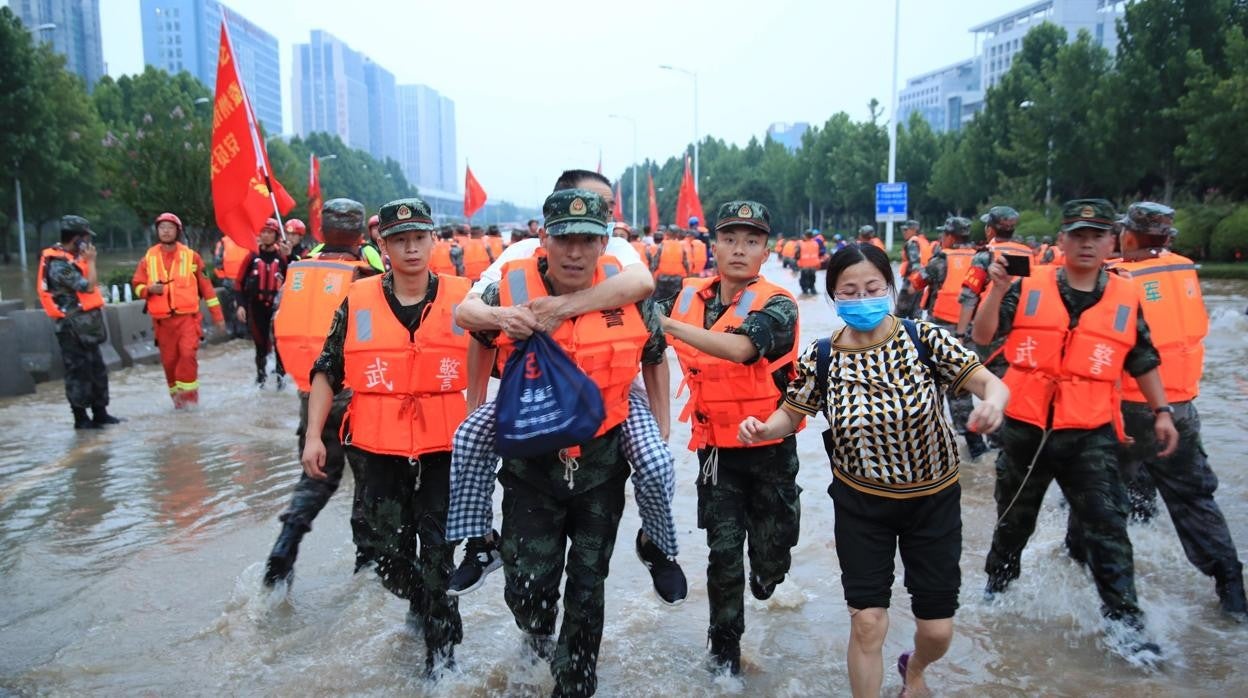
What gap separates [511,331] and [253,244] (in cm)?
638

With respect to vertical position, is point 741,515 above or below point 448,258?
below

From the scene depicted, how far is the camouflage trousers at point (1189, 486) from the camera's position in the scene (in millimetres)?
4750

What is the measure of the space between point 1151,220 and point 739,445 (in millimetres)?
2844

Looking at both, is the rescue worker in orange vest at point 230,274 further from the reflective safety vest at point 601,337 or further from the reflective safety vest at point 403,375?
the reflective safety vest at point 601,337

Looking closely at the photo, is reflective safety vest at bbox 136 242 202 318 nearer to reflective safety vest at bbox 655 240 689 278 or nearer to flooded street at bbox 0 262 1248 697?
flooded street at bbox 0 262 1248 697

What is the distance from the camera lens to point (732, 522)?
4.11 m

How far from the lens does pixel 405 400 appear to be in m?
4.03

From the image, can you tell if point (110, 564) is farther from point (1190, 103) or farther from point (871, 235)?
point (1190, 103)

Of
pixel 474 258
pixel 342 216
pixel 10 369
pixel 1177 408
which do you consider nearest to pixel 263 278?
pixel 10 369

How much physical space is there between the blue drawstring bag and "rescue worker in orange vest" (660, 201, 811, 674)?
0.81 metres

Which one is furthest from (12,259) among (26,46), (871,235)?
(871,235)

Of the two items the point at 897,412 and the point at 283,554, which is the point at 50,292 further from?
the point at 897,412

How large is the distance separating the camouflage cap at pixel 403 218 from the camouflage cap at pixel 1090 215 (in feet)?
9.43

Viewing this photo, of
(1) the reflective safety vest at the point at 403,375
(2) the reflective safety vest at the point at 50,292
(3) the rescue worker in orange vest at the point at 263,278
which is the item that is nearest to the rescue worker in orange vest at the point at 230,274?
(3) the rescue worker in orange vest at the point at 263,278
